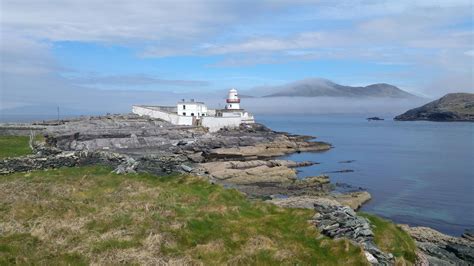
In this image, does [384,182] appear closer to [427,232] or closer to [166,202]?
[427,232]

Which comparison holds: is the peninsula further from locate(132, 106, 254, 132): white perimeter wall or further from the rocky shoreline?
locate(132, 106, 254, 132): white perimeter wall

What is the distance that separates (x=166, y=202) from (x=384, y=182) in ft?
127

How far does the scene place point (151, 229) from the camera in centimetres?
1555

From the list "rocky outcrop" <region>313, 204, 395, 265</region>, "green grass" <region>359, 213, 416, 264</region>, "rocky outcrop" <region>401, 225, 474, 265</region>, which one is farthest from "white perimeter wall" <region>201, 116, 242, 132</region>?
"rocky outcrop" <region>313, 204, 395, 265</region>


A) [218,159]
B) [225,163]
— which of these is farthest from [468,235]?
[218,159]

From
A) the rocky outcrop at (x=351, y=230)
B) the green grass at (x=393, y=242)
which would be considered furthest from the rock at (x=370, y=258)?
the green grass at (x=393, y=242)

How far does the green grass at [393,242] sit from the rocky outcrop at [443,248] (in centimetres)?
206

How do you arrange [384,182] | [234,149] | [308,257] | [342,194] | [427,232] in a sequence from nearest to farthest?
1. [308,257]
2. [427,232]
3. [342,194]
4. [384,182]
5. [234,149]

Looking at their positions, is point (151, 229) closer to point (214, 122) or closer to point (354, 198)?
point (354, 198)

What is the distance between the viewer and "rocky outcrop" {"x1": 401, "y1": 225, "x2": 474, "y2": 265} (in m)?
22.1

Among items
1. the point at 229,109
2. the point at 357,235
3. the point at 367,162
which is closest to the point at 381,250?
the point at 357,235

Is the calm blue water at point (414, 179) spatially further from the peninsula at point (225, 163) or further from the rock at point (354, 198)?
the peninsula at point (225, 163)

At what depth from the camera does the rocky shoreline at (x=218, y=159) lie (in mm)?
19578

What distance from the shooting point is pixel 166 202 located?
19.3 metres
